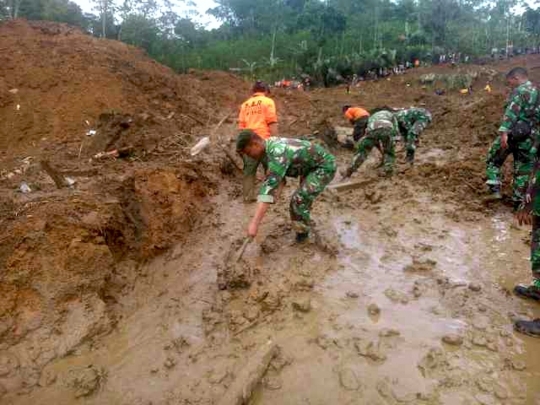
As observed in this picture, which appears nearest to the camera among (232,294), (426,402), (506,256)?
(426,402)

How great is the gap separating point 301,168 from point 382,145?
294cm

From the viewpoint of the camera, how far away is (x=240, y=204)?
5777mm

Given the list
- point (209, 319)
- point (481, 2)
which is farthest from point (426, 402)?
point (481, 2)

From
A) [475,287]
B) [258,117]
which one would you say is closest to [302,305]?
[475,287]

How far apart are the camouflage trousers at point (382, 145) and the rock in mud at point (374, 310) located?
3641mm

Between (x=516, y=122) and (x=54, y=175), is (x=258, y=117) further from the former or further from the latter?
(x=516, y=122)

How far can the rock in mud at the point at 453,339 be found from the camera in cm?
296

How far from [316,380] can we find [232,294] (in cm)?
118

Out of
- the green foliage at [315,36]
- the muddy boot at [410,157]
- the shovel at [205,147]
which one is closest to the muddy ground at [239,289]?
the shovel at [205,147]

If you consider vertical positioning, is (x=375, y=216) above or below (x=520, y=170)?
below

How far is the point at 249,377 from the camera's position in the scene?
8.84ft

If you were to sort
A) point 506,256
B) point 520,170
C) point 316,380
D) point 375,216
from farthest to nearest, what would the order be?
point 375,216, point 520,170, point 506,256, point 316,380

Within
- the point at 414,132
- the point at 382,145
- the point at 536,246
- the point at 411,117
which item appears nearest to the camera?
the point at 536,246

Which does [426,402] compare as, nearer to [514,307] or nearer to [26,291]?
[514,307]
